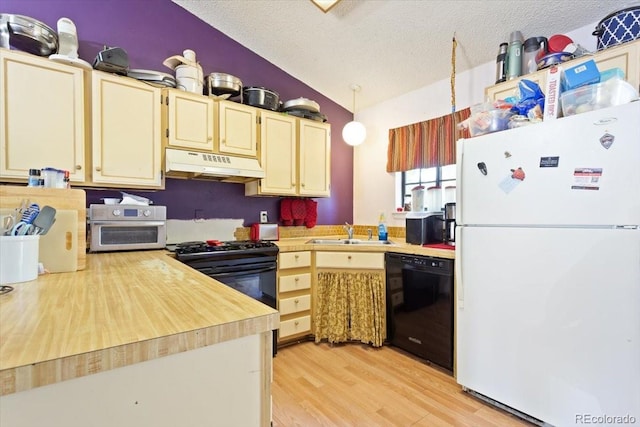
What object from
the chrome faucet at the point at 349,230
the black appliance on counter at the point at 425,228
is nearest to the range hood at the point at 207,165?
the chrome faucet at the point at 349,230

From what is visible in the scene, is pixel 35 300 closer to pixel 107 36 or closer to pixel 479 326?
pixel 479 326

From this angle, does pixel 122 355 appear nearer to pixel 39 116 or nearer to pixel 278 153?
pixel 39 116

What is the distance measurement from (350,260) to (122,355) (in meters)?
2.12

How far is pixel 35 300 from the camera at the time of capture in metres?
0.82

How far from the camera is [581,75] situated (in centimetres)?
148

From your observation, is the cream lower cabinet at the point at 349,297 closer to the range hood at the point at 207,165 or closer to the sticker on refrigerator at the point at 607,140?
the range hood at the point at 207,165

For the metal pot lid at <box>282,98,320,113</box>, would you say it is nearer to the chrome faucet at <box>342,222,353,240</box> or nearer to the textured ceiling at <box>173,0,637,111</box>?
the textured ceiling at <box>173,0,637,111</box>

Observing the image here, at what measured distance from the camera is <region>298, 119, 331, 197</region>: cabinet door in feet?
9.68

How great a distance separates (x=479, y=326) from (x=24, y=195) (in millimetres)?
2321

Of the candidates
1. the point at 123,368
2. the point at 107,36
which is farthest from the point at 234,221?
the point at 123,368

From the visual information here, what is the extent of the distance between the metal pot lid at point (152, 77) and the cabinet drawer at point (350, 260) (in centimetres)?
181

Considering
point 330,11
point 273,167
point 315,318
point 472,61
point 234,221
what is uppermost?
point 330,11

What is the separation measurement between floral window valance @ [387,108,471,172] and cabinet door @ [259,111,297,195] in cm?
111

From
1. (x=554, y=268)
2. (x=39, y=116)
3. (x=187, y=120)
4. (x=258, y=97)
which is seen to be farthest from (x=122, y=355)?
(x=258, y=97)
